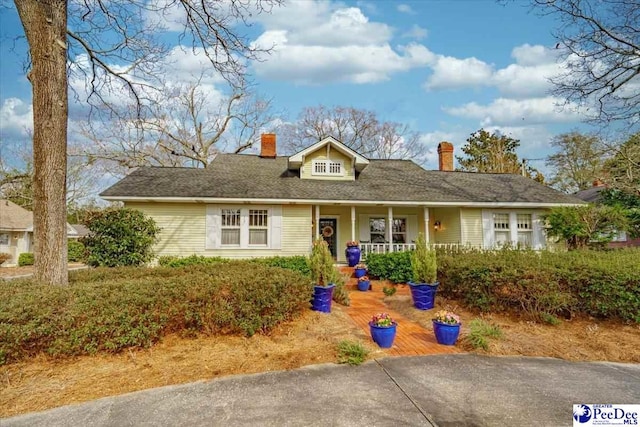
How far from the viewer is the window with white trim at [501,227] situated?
43.0ft

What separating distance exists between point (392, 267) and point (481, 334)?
5404mm

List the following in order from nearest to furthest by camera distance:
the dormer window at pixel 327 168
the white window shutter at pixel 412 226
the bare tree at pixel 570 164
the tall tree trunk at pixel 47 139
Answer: the tall tree trunk at pixel 47 139 → the dormer window at pixel 327 168 → the white window shutter at pixel 412 226 → the bare tree at pixel 570 164


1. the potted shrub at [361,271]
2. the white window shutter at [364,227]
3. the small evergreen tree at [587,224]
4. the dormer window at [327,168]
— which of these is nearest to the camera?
the potted shrub at [361,271]

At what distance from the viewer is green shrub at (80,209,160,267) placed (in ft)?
32.0

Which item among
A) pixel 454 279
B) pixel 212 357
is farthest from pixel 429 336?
pixel 212 357

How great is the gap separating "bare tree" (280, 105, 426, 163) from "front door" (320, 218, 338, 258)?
59.4 feet

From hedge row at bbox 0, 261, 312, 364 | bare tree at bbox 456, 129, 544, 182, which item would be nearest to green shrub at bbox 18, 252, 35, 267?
hedge row at bbox 0, 261, 312, 364

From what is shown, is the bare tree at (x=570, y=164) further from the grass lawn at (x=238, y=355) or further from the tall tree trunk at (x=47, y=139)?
the tall tree trunk at (x=47, y=139)

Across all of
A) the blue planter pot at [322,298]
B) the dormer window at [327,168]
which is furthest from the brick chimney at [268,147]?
the blue planter pot at [322,298]

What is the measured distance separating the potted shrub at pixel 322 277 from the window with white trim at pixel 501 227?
366 inches

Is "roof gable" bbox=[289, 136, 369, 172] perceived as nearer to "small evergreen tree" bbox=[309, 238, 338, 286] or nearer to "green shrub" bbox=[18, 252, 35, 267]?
"small evergreen tree" bbox=[309, 238, 338, 286]

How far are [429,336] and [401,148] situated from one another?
27851 millimetres

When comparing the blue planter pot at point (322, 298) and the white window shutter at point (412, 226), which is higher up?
the white window shutter at point (412, 226)

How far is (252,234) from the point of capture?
38.8 ft
